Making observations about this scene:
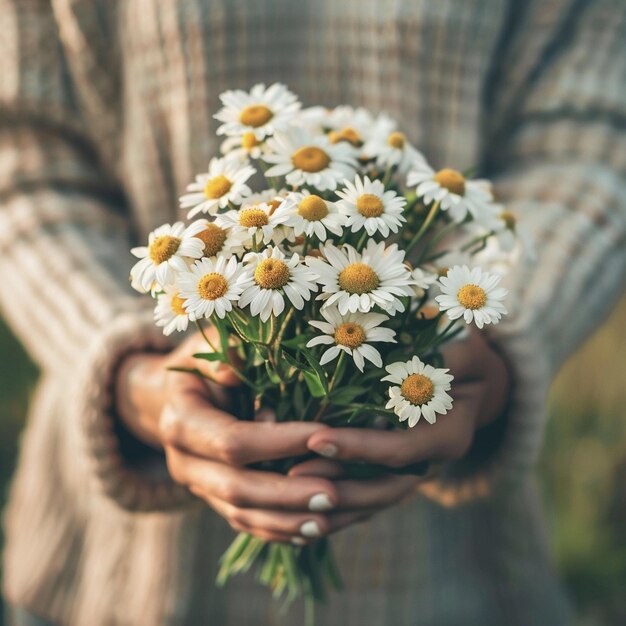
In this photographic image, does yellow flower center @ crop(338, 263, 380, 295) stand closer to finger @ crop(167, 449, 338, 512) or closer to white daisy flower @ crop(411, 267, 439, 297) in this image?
white daisy flower @ crop(411, 267, 439, 297)

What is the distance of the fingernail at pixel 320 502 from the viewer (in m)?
0.58

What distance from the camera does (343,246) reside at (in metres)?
0.50

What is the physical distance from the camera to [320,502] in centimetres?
58

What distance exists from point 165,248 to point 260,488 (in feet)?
0.70

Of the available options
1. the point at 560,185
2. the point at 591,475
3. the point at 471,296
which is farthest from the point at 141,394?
the point at 591,475

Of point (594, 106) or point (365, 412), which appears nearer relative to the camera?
point (365, 412)

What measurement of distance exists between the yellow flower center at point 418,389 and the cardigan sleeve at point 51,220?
1.35 feet

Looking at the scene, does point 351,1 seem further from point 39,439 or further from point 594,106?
point 39,439

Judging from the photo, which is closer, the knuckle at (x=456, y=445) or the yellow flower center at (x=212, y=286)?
the yellow flower center at (x=212, y=286)

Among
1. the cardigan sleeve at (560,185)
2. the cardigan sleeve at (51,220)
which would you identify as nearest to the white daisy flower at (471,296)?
the cardigan sleeve at (560,185)

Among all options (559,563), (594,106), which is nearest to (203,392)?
(594,106)

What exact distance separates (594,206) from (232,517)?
557 millimetres

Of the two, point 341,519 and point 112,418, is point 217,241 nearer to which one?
point 341,519

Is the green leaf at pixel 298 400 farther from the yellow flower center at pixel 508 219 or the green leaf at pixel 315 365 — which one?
the yellow flower center at pixel 508 219
